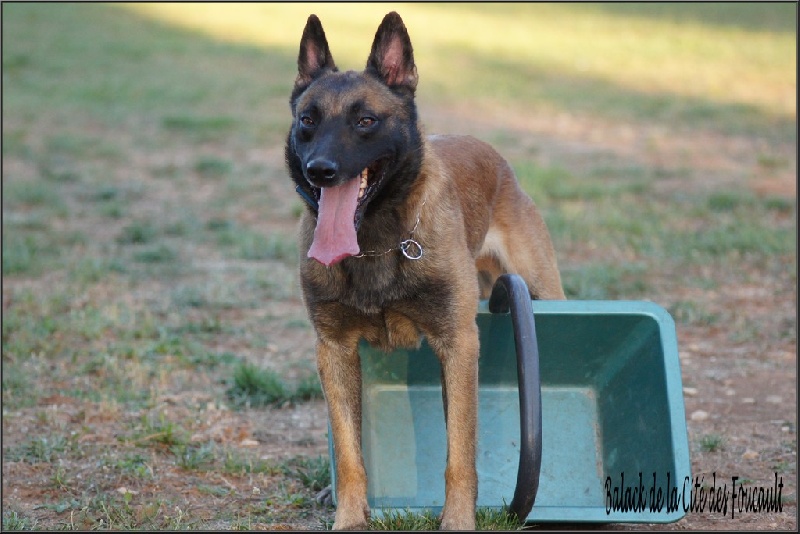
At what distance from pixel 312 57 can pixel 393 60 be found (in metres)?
0.35

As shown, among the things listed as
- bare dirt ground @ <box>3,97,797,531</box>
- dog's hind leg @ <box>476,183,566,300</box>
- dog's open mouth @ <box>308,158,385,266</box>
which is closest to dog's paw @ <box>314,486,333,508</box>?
bare dirt ground @ <box>3,97,797,531</box>

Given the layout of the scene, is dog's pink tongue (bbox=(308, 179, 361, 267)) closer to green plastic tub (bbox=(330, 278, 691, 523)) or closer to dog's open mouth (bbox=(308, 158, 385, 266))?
dog's open mouth (bbox=(308, 158, 385, 266))

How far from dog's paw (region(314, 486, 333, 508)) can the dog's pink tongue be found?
1.11 meters

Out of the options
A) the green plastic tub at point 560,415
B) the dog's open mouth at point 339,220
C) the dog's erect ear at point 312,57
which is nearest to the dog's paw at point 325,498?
the green plastic tub at point 560,415

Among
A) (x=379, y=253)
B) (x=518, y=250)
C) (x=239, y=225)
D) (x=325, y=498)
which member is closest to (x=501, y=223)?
(x=518, y=250)

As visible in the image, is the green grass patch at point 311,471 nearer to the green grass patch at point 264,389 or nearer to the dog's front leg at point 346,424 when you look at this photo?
the dog's front leg at point 346,424

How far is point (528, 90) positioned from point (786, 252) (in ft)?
26.2

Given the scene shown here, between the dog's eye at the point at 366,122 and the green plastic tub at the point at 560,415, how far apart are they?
1.09m

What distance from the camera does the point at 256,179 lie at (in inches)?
417

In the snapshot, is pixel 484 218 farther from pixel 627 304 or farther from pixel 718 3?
pixel 718 3

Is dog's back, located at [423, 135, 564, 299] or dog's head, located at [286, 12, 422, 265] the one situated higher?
dog's head, located at [286, 12, 422, 265]

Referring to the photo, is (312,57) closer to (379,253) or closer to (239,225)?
(379,253)

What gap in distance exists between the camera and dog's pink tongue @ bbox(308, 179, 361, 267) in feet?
12.0

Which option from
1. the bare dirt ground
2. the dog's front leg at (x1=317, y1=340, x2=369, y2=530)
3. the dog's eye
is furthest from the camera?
the bare dirt ground
